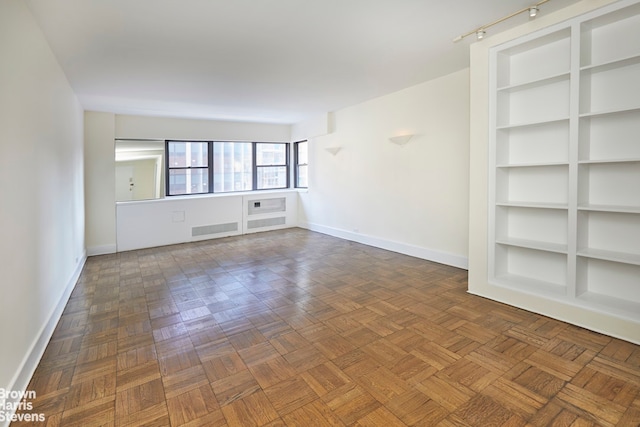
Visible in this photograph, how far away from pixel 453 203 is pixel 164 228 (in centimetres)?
481

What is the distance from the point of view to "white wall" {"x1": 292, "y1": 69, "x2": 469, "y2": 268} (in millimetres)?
4121

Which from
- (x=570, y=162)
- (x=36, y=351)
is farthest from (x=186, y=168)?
(x=570, y=162)

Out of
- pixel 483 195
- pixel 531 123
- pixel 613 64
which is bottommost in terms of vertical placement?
pixel 483 195

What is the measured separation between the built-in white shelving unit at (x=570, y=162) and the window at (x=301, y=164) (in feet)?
15.4

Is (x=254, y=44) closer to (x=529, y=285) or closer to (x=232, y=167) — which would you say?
(x=529, y=285)

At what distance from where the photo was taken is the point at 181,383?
1.96m

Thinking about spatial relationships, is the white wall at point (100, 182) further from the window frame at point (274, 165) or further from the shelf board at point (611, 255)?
the shelf board at point (611, 255)

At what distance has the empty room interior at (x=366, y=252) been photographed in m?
1.83

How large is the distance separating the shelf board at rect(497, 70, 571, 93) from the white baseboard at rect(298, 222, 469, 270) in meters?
2.03

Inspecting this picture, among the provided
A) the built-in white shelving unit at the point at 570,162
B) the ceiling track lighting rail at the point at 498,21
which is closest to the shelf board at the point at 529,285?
the built-in white shelving unit at the point at 570,162

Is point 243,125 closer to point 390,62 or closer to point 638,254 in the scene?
point 390,62

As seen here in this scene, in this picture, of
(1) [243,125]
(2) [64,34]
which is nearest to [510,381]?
(2) [64,34]

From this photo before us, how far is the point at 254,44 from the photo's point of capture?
293 cm

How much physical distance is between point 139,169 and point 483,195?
5.53 meters
